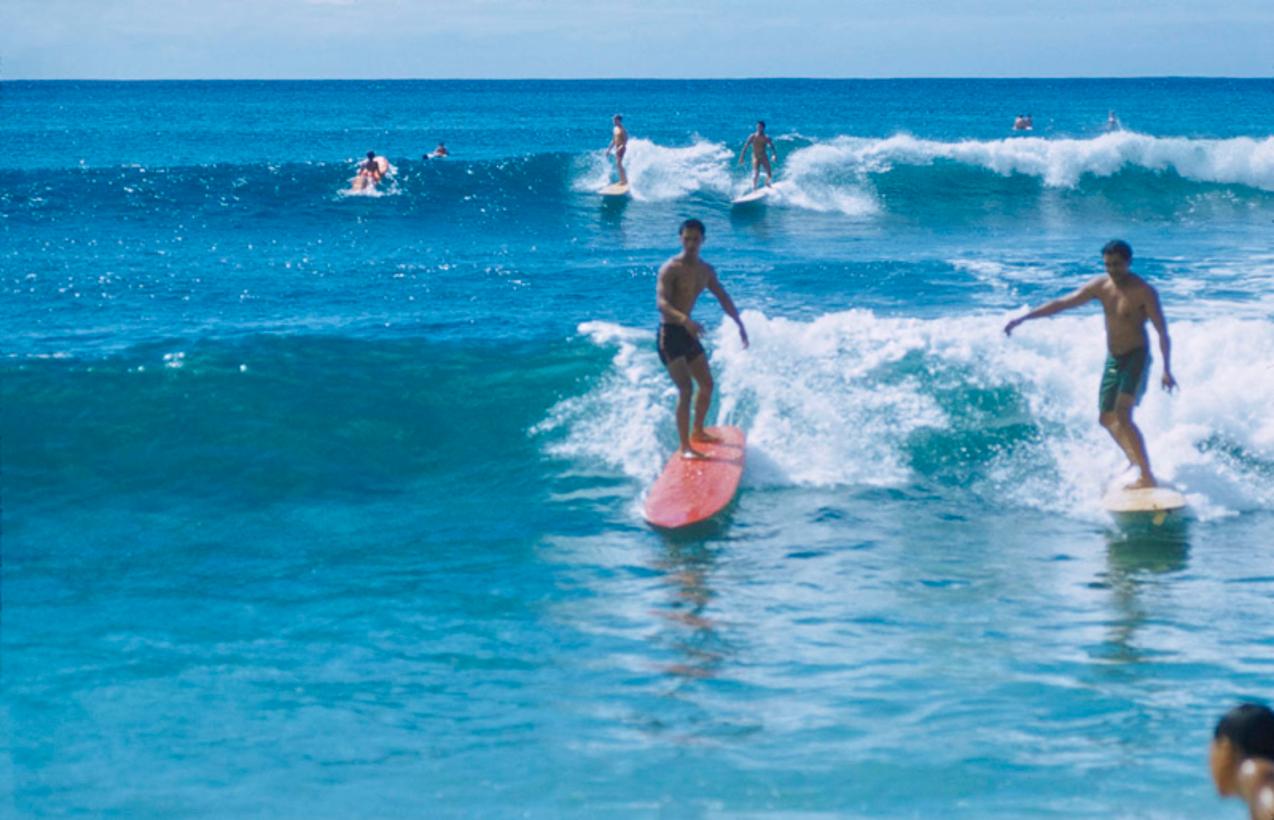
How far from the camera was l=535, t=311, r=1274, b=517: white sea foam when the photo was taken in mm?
9141

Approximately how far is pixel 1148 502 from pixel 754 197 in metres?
16.5

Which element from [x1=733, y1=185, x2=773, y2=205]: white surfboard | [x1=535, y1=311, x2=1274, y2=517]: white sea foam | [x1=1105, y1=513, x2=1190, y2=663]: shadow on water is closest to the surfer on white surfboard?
[x1=733, y1=185, x2=773, y2=205]: white surfboard

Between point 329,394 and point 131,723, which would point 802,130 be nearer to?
point 329,394

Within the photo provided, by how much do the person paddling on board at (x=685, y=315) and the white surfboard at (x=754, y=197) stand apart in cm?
1545

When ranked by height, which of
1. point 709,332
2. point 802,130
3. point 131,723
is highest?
point 802,130

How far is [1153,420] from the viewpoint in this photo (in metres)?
9.63

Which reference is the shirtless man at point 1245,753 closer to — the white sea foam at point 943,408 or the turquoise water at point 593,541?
the turquoise water at point 593,541

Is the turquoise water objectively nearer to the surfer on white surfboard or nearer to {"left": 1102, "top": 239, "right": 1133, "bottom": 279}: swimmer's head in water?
{"left": 1102, "top": 239, "right": 1133, "bottom": 279}: swimmer's head in water

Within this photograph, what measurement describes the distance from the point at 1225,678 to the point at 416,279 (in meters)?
12.3

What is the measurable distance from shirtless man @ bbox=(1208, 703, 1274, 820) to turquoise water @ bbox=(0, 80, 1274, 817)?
85.3 inches

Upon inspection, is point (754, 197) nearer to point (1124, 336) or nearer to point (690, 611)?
point (1124, 336)

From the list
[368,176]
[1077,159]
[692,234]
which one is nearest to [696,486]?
[692,234]

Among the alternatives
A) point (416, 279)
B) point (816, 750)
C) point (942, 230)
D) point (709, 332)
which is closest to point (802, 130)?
point (942, 230)

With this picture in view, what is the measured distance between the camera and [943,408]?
33.8 ft
